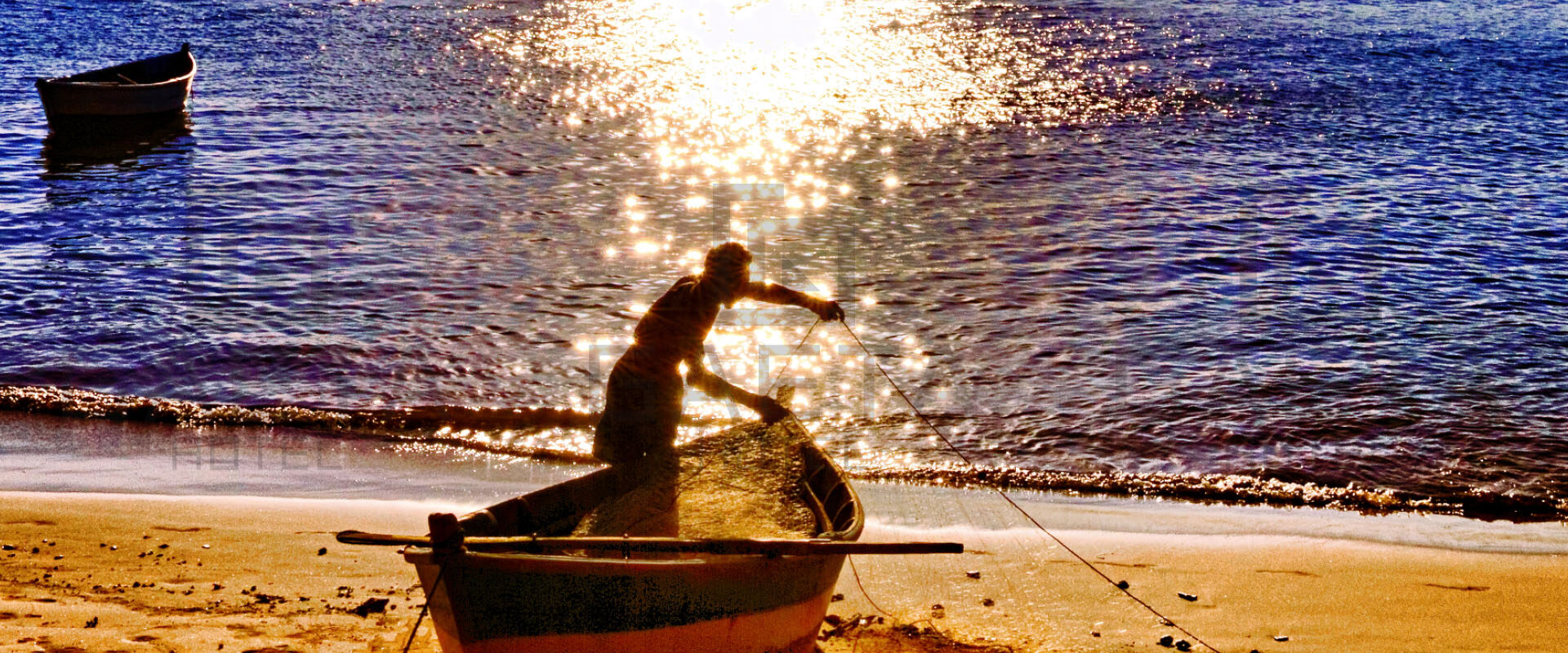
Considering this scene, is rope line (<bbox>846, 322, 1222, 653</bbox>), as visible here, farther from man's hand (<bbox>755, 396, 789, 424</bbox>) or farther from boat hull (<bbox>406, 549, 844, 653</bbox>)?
boat hull (<bbox>406, 549, 844, 653</bbox>)

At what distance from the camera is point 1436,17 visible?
31.3 metres

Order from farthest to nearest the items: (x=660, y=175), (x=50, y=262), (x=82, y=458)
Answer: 1. (x=660, y=175)
2. (x=50, y=262)
3. (x=82, y=458)

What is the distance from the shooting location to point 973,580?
7656 millimetres

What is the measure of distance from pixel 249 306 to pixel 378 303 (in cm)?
130

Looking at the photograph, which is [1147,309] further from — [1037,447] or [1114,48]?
[1114,48]

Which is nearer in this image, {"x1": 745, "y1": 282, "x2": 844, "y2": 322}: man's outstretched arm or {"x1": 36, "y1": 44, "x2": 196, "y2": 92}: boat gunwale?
{"x1": 745, "y1": 282, "x2": 844, "y2": 322}: man's outstretched arm

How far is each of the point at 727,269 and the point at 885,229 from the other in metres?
10.1

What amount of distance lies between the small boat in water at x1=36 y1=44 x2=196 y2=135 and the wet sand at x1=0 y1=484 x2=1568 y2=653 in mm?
15187

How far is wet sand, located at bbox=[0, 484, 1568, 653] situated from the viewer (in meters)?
6.63

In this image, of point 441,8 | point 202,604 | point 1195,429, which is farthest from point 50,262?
point 441,8

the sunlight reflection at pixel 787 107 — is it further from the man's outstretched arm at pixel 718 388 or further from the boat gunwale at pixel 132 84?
the boat gunwale at pixel 132 84

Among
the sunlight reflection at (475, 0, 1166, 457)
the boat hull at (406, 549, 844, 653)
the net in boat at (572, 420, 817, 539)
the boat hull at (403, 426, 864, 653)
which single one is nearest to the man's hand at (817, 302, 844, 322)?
the net in boat at (572, 420, 817, 539)

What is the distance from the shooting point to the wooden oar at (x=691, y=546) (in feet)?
18.2

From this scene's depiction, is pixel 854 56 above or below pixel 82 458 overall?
above
